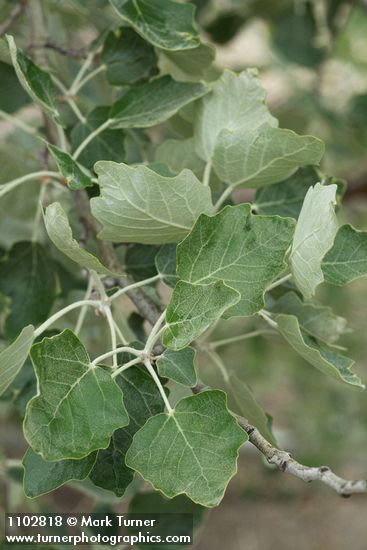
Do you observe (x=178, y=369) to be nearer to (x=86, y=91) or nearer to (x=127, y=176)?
(x=127, y=176)

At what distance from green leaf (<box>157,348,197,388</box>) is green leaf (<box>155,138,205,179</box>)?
0.24 metres

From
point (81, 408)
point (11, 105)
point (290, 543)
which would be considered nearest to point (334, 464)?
point (290, 543)

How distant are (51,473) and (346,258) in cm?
27

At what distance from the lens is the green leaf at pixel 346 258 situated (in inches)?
23.4

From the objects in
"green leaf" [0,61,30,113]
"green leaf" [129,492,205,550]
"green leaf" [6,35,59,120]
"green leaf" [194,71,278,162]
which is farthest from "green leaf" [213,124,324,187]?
"green leaf" [129,492,205,550]

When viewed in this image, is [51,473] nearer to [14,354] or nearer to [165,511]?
[14,354]

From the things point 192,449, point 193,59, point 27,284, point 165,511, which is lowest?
point 165,511

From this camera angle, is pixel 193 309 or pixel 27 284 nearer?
pixel 193 309

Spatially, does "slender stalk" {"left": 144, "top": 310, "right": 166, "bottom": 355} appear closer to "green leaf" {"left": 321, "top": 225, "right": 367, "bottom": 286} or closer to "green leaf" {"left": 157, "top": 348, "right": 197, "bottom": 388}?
"green leaf" {"left": 157, "top": 348, "right": 197, "bottom": 388}

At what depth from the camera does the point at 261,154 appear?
2.00ft

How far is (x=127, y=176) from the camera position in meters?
0.54

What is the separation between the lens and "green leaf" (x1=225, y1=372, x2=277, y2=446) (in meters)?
0.63

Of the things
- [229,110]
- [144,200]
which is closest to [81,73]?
[229,110]

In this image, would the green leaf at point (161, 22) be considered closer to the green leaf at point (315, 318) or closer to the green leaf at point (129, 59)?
the green leaf at point (129, 59)
